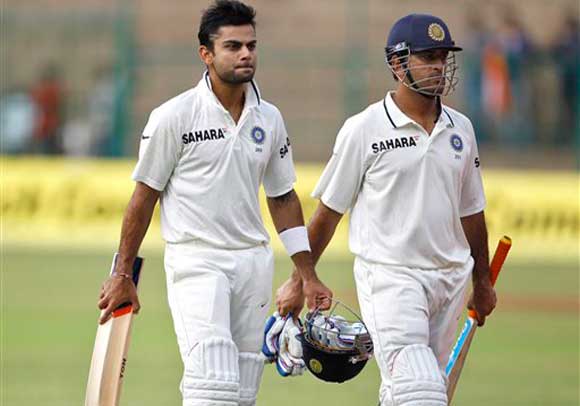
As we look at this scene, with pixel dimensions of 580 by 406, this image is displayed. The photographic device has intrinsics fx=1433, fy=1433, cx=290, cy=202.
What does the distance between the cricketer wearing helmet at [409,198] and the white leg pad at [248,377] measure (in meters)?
0.61

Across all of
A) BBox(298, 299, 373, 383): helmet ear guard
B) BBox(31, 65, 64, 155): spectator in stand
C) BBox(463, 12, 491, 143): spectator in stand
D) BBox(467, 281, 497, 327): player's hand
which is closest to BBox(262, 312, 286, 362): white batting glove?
BBox(298, 299, 373, 383): helmet ear guard

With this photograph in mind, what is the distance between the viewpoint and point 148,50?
21.5 meters

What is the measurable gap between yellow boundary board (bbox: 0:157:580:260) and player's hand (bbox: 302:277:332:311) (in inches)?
444

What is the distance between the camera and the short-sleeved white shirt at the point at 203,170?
23.3 ft

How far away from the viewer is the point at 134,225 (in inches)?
279

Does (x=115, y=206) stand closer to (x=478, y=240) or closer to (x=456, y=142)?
(x=478, y=240)

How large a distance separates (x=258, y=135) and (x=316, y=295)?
34.3 inches

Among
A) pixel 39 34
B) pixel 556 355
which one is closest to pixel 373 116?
pixel 556 355

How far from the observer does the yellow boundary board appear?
1883cm

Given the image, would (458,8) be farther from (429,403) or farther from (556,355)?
→ (429,403)

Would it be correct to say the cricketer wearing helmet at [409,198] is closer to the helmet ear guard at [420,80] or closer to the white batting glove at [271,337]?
the helmet ear guard at [420,80]

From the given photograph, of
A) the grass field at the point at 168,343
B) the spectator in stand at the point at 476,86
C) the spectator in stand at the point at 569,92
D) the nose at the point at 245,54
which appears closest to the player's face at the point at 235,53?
the nose at the point at 245,54

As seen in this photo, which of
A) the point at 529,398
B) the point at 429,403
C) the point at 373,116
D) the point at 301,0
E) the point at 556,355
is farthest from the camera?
the point at 301,0

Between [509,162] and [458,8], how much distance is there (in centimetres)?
412
